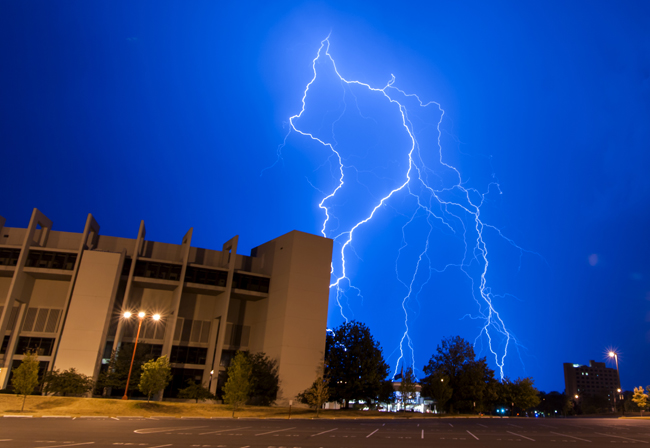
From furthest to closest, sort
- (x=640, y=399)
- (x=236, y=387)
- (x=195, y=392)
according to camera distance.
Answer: (x=640, y=399), (x=195, y=392), (x=236, y=387)

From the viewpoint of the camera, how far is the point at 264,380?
141 ft

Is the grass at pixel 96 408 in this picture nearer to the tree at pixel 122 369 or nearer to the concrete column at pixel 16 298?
the tree at pixel 122 369

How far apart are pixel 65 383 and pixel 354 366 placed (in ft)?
84.9

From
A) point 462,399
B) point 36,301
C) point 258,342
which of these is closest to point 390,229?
point 462,399

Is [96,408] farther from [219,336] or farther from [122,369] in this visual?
[219,336]

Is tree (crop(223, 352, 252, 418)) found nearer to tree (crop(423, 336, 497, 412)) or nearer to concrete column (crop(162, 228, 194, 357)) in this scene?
concrete column (crop(162, 228, 194, 357))

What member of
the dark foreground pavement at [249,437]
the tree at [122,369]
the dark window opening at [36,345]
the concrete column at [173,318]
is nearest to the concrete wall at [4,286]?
the dark window opening at [36,345]

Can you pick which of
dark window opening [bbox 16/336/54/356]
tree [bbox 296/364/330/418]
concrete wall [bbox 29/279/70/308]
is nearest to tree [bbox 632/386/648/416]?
tree [bbox 296/364/330/418]

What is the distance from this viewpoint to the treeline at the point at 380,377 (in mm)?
46531

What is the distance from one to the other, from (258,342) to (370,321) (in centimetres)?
10308

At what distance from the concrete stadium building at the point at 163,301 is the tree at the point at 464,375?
23232mm

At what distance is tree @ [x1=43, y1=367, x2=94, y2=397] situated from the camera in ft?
124

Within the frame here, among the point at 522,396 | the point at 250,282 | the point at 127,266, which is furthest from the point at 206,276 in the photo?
the point at 522,396

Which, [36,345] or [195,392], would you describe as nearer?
[195,392]
